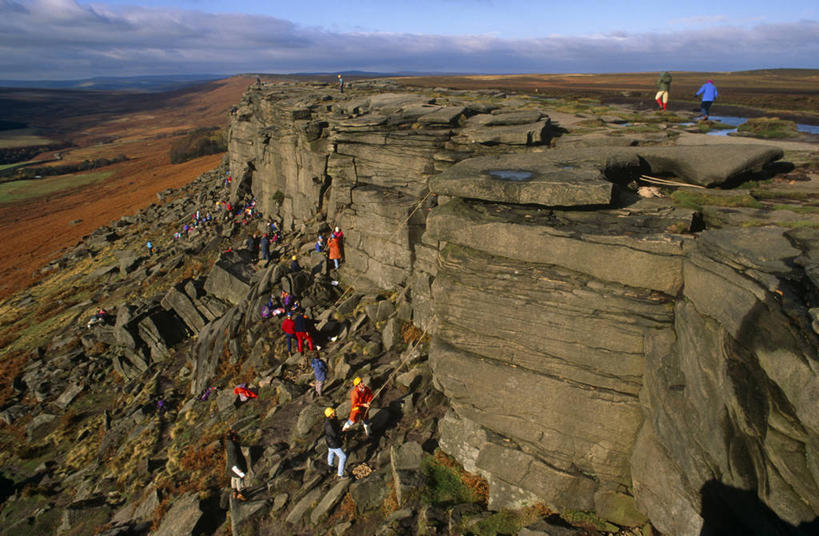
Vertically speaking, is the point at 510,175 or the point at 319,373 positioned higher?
the point at 510,175

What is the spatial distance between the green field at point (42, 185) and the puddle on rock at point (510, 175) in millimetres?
86758

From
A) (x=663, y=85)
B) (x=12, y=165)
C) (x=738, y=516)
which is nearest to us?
(x=738, y=516)

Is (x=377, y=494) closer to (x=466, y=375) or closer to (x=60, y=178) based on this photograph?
(x=466, y=375)

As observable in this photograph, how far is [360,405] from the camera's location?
11641 millimetres

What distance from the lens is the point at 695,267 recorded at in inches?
251

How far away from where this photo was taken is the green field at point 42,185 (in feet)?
227

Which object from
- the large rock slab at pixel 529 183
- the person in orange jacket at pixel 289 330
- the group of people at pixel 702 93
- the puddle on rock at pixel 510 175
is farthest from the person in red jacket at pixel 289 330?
the group of people at pixel 702 93

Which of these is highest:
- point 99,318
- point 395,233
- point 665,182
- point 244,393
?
point 665,182

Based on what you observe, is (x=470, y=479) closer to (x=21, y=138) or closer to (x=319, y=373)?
(x=319, y=373)

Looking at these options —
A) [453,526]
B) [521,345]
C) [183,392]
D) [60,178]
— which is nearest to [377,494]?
[453,526]

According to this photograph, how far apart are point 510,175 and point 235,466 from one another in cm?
1131

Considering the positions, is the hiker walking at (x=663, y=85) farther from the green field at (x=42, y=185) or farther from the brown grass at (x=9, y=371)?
the green field at (x=42, y=185)

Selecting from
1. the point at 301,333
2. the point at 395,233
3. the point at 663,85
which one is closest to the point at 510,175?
the point at 395,233

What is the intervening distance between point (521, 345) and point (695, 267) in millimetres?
3436
